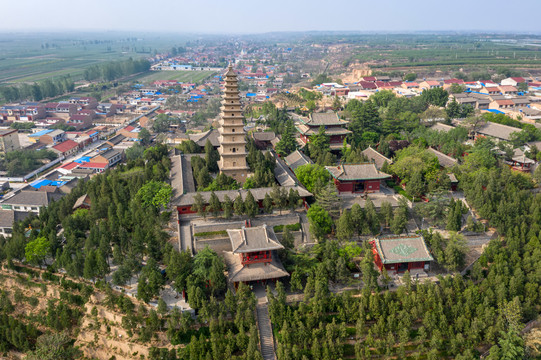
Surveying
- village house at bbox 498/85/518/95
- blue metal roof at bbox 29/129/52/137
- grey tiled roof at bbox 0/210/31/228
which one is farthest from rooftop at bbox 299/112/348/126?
village house at bbox 498/85/518/95

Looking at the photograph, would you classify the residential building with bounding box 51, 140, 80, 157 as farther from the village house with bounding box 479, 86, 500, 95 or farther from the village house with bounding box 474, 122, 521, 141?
the village house with bounding box 479, 86, 500, 95

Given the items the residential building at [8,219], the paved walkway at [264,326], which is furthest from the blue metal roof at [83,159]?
the paved walkway at [264,326]

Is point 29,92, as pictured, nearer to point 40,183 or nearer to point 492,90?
point 40,183

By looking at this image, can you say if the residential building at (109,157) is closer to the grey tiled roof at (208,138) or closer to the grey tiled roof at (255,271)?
the grey tiled roof at (208,138)

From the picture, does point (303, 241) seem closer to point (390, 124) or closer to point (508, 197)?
point (508, 197)

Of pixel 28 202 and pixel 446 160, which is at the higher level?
pixel 446 160

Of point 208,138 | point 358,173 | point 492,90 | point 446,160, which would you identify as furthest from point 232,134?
point 492,90
